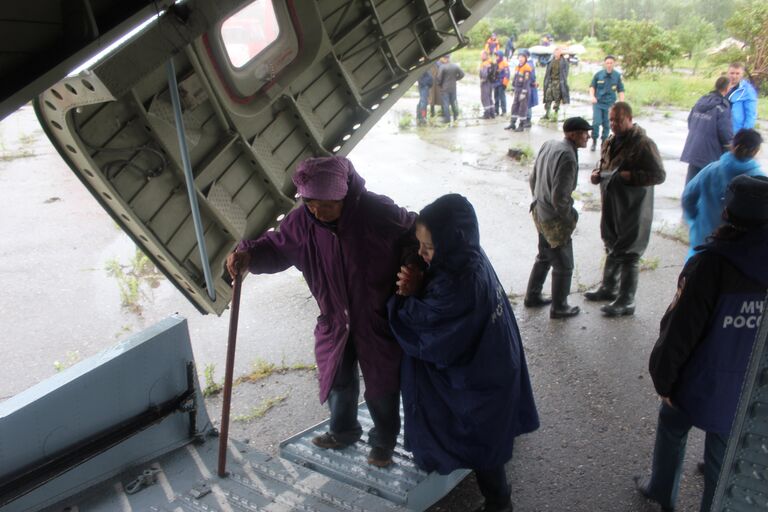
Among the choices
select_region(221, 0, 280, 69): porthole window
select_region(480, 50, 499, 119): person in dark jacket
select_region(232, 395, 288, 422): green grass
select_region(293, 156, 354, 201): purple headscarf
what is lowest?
select_region(480, 50, 499, 119): person in dark jacket

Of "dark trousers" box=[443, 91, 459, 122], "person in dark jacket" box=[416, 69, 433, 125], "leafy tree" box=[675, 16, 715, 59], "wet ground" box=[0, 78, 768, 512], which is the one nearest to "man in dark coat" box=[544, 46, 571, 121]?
"dark trousers" box=[443, 91, 459, 122]

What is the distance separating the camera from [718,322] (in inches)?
99.6

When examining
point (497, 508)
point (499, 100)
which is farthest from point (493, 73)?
point (497, 508)

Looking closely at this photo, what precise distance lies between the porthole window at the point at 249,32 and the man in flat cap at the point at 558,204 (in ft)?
7.62

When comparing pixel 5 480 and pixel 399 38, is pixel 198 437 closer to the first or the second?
pixel 5 480

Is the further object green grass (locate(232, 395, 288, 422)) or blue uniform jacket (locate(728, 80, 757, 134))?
blue uniform jacket (locate(728, 80, 757, 134))

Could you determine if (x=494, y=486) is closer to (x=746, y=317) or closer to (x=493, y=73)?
(x=746, y=317)

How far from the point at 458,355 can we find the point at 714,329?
1.05 metres

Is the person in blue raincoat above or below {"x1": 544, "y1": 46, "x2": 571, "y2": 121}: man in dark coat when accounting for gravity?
above

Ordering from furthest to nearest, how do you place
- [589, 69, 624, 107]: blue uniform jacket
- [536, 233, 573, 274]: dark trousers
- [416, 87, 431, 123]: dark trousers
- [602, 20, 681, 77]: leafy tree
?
1. [602, 20, 681, 77]: leafy tree
2. [416, 87, 431, 123]: dark trousers
3. [589, 69, 624, 107]: blue uniform jacket
4. [536, 233, 573, 274]: dark trousers

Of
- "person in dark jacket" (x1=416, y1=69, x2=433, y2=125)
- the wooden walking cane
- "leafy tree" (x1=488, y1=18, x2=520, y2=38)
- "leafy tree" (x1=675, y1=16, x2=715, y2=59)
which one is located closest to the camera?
the wooden walking cane

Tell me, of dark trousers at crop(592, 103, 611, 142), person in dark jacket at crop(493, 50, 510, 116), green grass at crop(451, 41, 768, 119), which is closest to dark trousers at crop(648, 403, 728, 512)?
dark trousers at crop(592, 103, 611, 142)

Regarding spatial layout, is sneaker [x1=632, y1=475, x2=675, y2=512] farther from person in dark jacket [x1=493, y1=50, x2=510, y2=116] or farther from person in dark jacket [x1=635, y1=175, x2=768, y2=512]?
person in dark jacket [x1=493, y1=50, x2=510, y2=116]

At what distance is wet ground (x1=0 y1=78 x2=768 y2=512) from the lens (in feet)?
12.4
